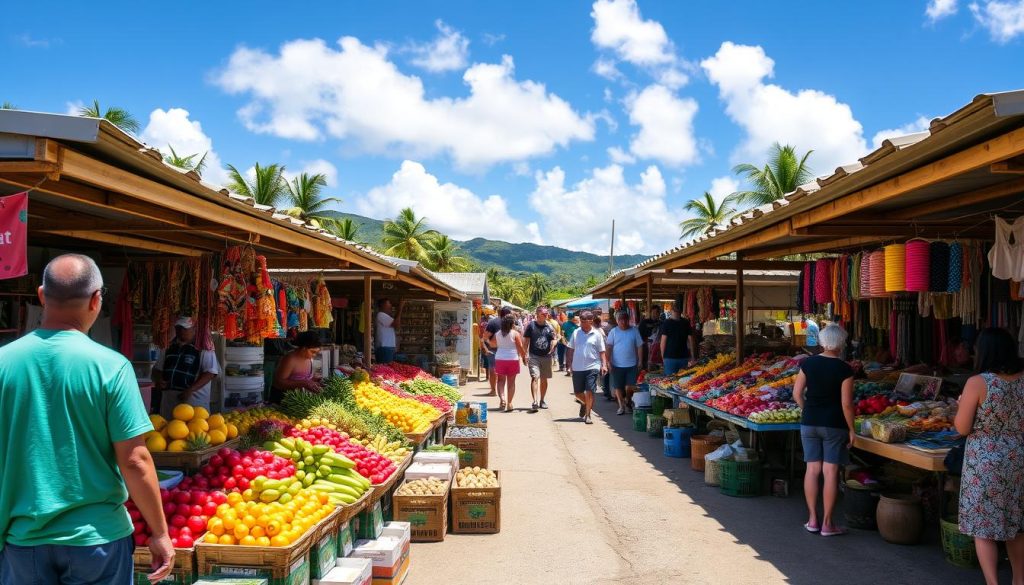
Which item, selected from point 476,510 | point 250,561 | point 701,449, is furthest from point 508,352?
point 250,561

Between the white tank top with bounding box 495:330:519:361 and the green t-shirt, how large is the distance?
1164 cm

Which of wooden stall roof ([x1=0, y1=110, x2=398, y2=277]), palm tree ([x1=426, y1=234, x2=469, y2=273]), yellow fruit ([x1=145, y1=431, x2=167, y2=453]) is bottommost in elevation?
yellow fruit ([x1=145, y1=431, x2=167, y2=453])

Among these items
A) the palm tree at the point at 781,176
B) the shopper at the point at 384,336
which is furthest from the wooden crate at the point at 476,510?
the palm tree at the point at 781,176

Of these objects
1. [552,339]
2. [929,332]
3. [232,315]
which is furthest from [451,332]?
[232,315]

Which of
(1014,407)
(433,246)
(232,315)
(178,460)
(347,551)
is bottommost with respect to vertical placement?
(347,551)

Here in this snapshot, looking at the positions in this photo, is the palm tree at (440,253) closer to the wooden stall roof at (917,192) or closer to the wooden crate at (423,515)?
the wooden stall roof at (917,192)

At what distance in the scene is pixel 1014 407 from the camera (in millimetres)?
4859

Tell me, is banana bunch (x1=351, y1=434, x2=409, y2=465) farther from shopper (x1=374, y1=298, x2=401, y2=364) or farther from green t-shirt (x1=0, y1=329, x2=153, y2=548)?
shopper (x1=374, y1=298, x2=401, y2=364)

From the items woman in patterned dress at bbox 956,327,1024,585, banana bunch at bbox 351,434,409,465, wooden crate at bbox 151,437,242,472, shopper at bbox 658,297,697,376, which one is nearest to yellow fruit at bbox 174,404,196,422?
wooden crate at bbox 151,437,242,472

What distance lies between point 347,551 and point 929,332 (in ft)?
29.8

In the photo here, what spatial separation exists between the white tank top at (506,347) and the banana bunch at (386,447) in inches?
272

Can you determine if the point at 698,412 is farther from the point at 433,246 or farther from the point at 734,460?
the point at 433,246

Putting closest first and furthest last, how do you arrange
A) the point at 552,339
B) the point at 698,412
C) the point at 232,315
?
1. the point at 232,315
2. the point at 698,412
3. the point at 552,339

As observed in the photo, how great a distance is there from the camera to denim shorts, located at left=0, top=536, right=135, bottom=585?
2.74 metres
